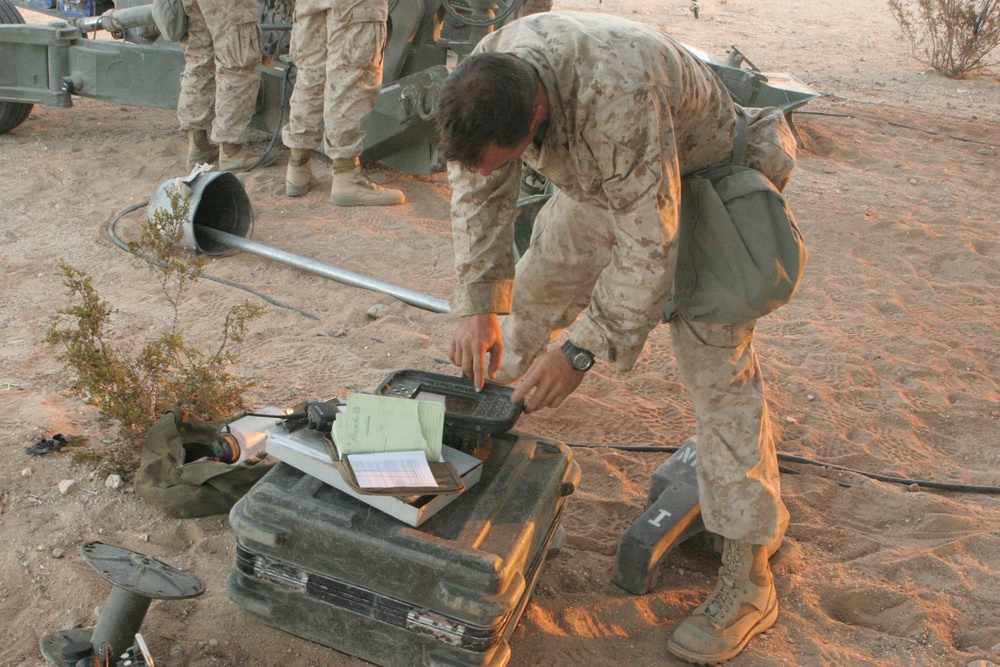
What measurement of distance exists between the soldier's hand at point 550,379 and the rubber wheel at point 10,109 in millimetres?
5766

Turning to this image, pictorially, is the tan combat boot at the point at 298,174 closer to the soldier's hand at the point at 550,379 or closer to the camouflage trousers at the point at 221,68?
the camouflage trousers at the point at 221,68

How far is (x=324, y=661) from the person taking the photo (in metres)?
2.46

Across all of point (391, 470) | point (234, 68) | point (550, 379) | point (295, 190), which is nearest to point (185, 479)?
point (391, 470)

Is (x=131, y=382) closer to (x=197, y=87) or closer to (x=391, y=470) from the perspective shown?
(x=391, y=470)

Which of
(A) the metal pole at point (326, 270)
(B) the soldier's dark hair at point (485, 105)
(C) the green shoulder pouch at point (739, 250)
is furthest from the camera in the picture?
(A) the metal pole at point (326, 270)

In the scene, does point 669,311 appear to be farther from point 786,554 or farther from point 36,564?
point 36,564

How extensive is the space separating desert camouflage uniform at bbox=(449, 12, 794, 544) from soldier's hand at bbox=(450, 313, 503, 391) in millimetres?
51

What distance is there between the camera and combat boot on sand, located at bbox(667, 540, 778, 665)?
2602 mm

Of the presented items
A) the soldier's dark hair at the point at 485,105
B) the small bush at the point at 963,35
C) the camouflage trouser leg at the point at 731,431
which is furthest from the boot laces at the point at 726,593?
the small bush at the point at 963,35

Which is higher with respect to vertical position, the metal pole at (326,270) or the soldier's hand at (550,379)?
the soldier's hand at (550,379)

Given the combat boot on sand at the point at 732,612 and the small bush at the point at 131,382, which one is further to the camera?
the small bush at the point at 131,382

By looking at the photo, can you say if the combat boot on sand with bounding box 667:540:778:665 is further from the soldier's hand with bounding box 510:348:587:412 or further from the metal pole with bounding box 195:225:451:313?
the metal pole with bounding box 195:225:451:313

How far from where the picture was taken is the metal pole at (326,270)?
452 cm

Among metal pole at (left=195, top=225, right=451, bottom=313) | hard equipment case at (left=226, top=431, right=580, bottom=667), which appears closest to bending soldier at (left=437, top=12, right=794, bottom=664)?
hard equipment case at (left=226, top=431, right=580, bottom=667)
